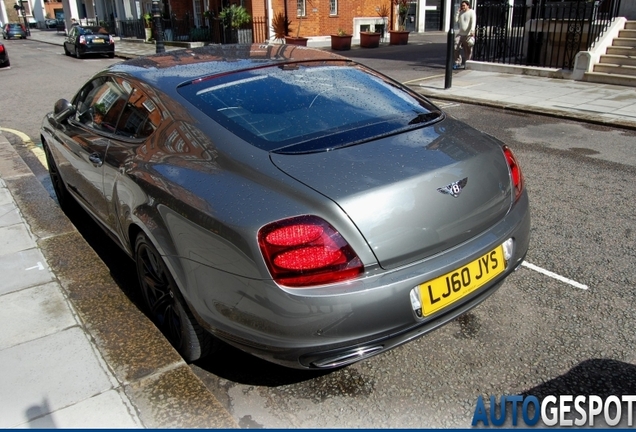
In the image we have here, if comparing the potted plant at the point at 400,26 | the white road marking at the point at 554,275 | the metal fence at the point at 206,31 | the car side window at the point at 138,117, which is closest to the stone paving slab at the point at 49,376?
the car side window at the point at 138,117

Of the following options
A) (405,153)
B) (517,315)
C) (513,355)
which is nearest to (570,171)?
(517,315)

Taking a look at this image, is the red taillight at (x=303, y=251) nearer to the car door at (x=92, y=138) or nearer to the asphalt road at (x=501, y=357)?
the asphalt road at (x=501, y=357)

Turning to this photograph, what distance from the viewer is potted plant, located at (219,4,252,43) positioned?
2569 cm

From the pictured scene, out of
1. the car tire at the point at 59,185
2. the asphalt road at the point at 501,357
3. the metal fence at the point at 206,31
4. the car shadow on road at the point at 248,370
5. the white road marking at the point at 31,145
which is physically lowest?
Answer: the car shadow on road at the point at 248,370

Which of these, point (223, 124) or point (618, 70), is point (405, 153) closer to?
point (223, 124)

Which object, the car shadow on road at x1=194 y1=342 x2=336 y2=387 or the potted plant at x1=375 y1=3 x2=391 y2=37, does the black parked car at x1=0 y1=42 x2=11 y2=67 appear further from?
the car shadow on road at x1=194 y1=342 x2=336 y2=387

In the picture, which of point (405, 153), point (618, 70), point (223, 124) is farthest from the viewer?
point (618, 70)

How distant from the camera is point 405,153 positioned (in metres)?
2.57

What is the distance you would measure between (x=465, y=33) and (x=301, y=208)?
13836 millimetres

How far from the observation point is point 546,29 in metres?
14.0

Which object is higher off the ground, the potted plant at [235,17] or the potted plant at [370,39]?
the potted plant at [235,17]

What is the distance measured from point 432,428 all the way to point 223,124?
1798 millimetres

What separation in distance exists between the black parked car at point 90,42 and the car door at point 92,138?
2260 centimetres

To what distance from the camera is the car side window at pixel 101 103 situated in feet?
11.7
